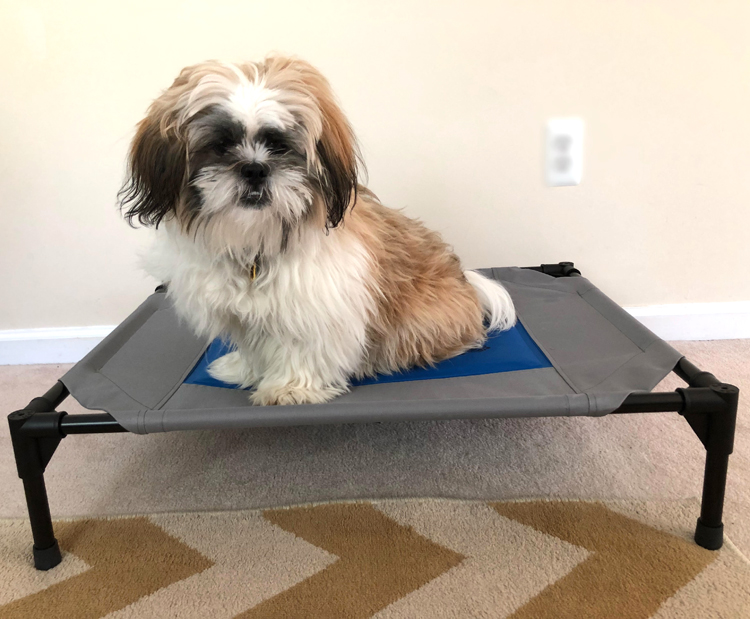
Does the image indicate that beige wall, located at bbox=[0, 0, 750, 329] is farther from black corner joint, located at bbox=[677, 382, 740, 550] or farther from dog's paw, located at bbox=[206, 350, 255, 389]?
black corner joint, located at bbox=[677, 382, 740, 550]

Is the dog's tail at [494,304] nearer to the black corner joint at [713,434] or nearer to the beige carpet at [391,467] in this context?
the beige carpet at [391,467]

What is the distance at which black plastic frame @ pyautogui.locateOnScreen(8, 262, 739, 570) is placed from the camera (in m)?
1.17

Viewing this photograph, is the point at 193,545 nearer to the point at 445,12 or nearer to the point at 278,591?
the point at 278,591

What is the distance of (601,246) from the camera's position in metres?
2.16

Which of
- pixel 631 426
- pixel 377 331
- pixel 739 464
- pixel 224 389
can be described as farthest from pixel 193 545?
pixel 739 464

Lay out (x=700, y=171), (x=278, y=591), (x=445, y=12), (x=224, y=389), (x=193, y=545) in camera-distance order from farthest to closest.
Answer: (x=700, y=171) < (x=445, y=12) < (x=224, y=389) < (x=193, y=545) < (x=278, y=591)

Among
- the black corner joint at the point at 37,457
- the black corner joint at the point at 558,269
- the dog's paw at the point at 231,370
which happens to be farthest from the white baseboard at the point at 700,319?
the black corner joint at the point at 37,457

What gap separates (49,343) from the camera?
233cm

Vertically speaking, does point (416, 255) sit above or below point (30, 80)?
below

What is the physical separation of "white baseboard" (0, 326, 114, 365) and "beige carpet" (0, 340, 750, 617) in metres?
0.52

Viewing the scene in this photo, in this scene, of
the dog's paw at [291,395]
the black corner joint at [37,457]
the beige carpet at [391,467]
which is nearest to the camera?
the black corner joint at [37,457]

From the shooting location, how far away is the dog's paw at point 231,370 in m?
1.47

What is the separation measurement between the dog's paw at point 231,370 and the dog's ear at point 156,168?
0.45m

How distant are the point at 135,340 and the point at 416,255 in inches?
34.4
